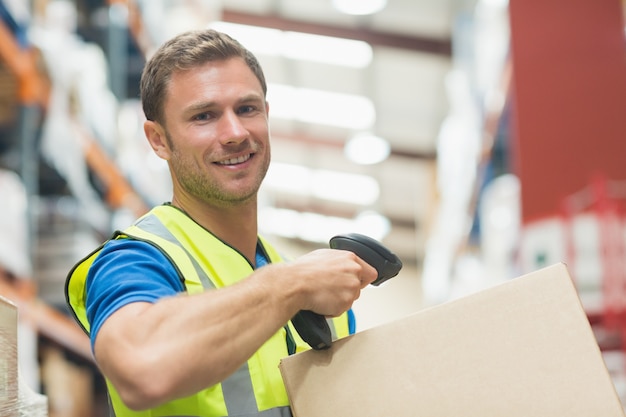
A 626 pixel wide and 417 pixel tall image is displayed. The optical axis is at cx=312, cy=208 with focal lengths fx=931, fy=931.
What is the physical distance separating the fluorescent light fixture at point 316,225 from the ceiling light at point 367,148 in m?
3.45

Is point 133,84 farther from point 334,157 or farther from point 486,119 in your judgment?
point 334,157

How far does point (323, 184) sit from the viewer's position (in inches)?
714

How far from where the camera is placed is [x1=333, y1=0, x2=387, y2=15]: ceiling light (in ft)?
36.7

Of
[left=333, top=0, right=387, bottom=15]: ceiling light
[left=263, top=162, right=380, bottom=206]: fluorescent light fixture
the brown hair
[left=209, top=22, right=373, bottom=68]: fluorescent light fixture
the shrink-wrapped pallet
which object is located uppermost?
[left=263, top=162, right=380, bottom=206]: fluorescent light fixture

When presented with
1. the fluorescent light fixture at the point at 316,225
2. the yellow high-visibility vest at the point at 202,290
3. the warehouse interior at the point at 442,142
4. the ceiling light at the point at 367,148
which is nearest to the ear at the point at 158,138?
the yellow high-visibility vest at the point at 202,290

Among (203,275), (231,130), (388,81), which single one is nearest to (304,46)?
(388,81)

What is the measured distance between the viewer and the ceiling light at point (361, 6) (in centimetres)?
1119

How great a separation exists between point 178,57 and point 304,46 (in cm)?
1117

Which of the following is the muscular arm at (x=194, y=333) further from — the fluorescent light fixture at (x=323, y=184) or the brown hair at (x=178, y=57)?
the fluorescent light fixture at (x=323, y=184)

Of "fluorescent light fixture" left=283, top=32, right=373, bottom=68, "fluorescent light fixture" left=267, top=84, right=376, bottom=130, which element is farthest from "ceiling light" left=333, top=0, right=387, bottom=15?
"fluorescent light fixture" left=267, top=84, right=376, bottom=130

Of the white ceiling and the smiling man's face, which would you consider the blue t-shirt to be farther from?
the white ceiling

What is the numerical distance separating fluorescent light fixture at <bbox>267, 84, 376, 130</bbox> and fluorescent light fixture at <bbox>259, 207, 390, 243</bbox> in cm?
407

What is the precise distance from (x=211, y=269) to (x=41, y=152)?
406 centimetres

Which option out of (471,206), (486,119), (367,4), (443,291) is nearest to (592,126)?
(486,119)
